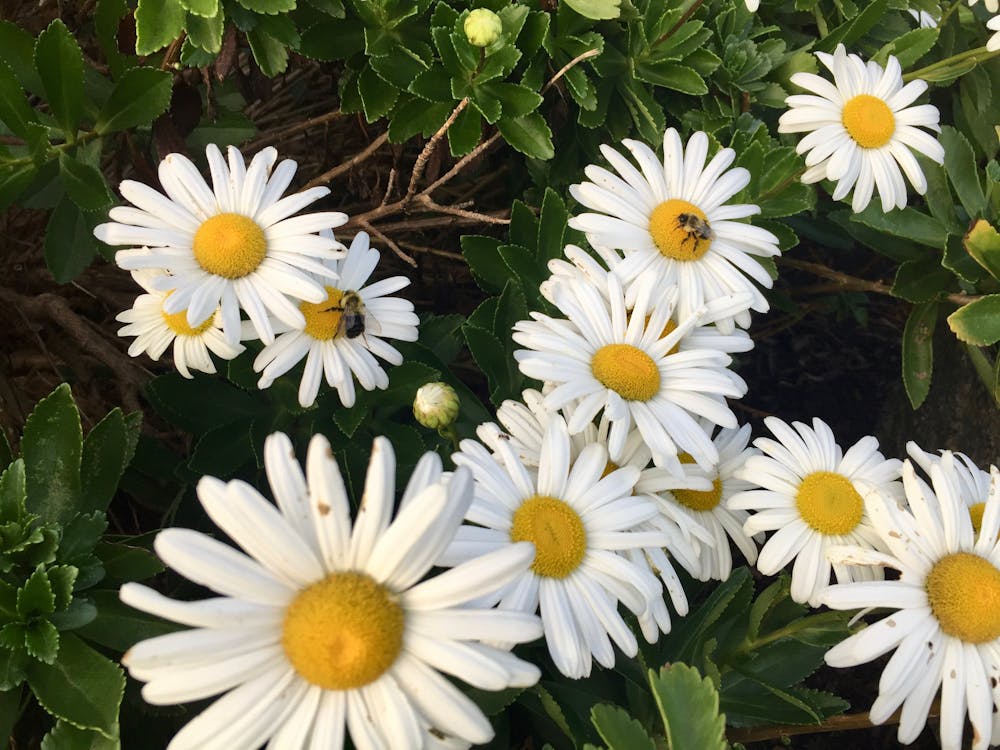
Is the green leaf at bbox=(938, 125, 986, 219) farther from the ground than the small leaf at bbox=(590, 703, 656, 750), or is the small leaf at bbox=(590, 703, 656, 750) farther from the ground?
the green leaf at bbox=(938, 125, 986, 219)

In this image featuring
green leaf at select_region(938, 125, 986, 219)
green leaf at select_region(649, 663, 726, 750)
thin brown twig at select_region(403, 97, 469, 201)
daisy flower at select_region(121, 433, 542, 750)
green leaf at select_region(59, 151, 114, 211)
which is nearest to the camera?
daisy flower at select_region(121, 433, 542, 750)

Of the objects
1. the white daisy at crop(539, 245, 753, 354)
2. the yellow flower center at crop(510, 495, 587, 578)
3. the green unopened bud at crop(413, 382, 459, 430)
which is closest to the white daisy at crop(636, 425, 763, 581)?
the white daisy at crop(539, 245, 753, 354)

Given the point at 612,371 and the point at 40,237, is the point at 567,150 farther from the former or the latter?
the point at 40,237

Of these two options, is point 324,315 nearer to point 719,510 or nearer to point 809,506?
point 719,510

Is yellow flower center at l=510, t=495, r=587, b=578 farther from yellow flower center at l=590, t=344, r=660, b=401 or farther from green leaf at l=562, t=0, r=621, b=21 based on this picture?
green leaf at l=562, t=0, r=621, b=21

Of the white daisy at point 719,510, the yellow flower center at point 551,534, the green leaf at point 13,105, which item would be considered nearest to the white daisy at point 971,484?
the white daisy at point 719,510

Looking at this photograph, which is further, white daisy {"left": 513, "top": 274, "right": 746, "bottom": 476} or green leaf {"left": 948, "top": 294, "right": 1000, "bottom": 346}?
green leaf {"left": 948, "top": 294, "right": 1000, "bottom": 346}

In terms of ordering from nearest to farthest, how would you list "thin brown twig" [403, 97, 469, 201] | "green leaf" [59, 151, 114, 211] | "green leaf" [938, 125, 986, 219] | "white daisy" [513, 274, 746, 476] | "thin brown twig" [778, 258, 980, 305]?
1. "white daisy" [513, 274, 746, 476]
2. "green leaf" [59, 151, 114, 211]
3. "thin brown twig" [403, 97, 469, 201]
4. "green leaf" [938, 125, 986, 219]
5. "thin brown twig" [778, 258, 980, 305]

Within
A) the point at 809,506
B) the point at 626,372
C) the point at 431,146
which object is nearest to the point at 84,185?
the point at 431,146
